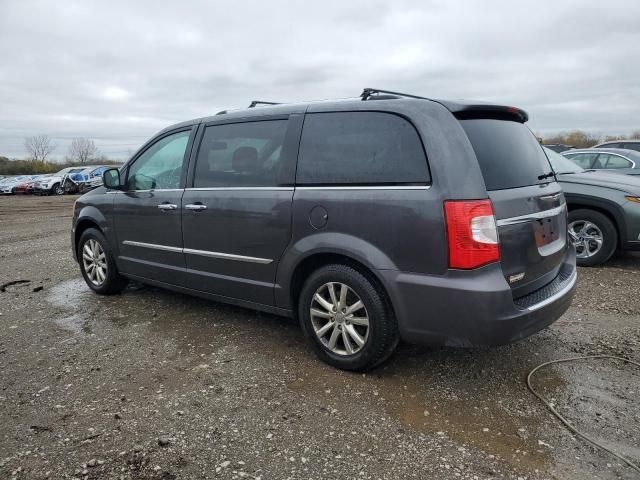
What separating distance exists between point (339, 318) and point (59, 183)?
2627 cm

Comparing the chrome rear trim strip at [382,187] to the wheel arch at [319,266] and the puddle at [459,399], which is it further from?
the puddle at [459,399]

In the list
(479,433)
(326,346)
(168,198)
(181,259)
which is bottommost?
(479,433)

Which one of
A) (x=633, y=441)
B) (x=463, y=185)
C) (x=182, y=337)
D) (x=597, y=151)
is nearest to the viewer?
(x=633, y=441)

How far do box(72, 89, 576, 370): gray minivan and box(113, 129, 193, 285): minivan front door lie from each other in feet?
0.17

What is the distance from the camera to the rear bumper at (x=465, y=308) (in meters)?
2.68

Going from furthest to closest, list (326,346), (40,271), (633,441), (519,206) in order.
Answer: (40,271) → (326,346) → (519,206) → (633,441)

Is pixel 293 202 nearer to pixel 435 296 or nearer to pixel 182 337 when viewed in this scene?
pixel 435 296

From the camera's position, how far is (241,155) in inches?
150

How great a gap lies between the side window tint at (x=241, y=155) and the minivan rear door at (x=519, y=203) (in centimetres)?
135

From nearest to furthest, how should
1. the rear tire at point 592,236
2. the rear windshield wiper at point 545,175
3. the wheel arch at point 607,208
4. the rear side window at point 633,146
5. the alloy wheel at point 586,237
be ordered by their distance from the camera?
the rear windshield wiper at point 545,175
the wheel arch at point 607,208
the rear tire at point 592,236
the alloy wheel at point 586,237
the rear side window at point 633,146

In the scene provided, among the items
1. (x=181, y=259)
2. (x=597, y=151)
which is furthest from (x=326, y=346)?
(x=597, y=151)

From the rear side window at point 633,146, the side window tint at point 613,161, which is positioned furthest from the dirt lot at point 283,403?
the rear side window at point 633,146

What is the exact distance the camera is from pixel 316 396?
3.01 metres

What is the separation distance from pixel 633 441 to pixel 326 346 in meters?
1.80
